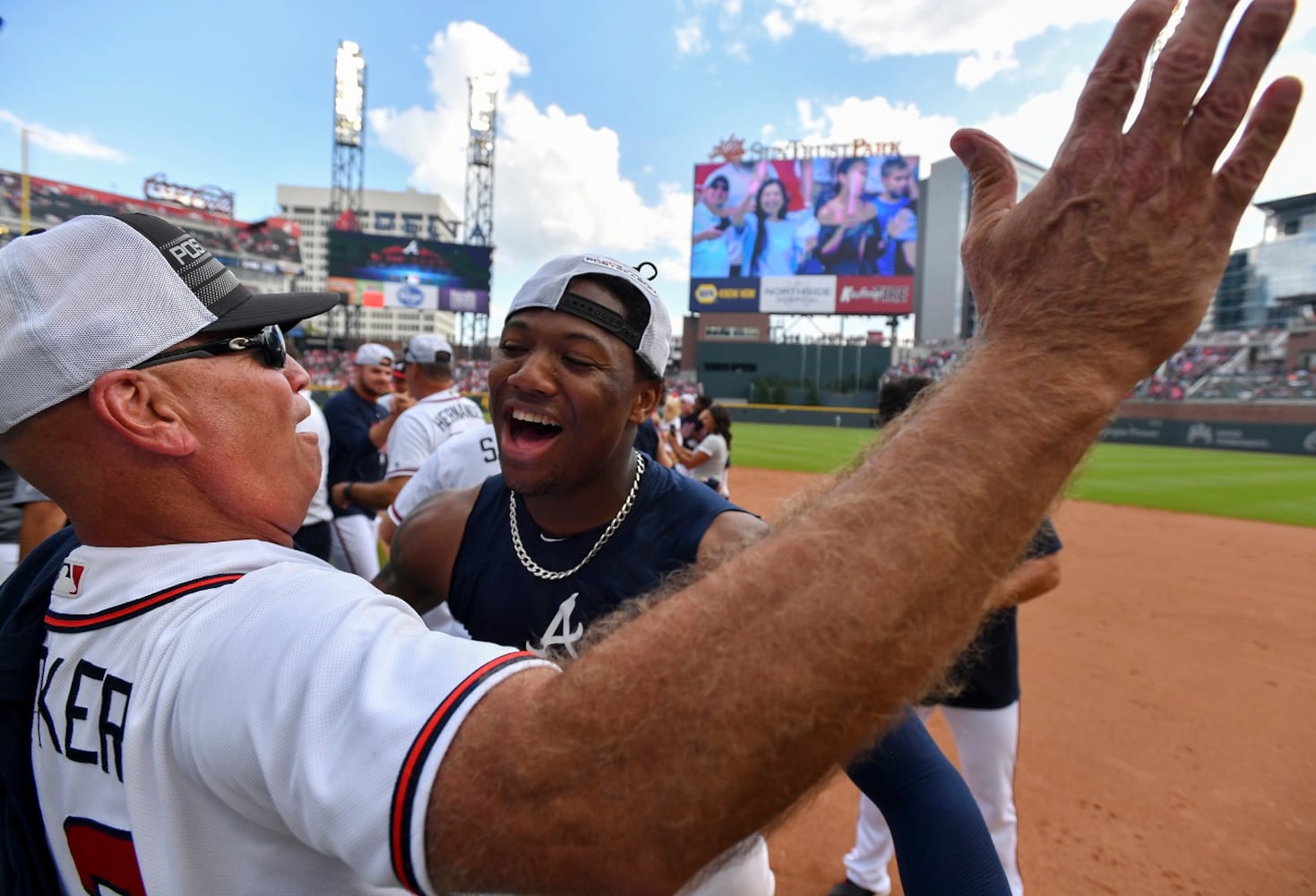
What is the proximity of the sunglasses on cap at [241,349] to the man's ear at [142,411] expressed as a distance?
3 cm

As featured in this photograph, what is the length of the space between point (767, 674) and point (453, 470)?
338 cm

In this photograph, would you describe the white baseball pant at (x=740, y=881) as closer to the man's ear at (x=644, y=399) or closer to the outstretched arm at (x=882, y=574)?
the outstretched arm at (x=882, y=574)

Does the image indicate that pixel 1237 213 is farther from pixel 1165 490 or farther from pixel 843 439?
pixel 843 439

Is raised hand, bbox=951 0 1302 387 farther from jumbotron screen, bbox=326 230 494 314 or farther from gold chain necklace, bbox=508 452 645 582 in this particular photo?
jumbotron screen, bbox=326 230 494 314

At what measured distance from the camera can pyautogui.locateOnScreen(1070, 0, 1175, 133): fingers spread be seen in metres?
0.81

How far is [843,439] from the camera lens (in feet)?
97.1

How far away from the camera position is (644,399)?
2.30m

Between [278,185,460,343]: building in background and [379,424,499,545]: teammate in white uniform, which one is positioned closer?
[379,424,499,545]: teammate in white uniform

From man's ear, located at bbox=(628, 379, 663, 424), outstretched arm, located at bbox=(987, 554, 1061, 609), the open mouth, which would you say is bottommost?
outstretched arm, located at bbox=(987, 554, 1061, 609)

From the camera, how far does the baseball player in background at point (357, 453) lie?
5.75 metres

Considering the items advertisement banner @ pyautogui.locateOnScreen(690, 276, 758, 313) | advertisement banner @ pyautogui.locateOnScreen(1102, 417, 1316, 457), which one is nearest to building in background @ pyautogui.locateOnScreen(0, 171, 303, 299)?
advertisement banner @ pyautogui.locateOnScreen(690, 276, 758, 313)

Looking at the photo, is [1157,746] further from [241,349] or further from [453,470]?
[241,349]

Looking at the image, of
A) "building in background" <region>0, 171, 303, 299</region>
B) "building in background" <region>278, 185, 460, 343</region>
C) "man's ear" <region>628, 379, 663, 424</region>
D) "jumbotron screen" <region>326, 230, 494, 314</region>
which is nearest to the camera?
"man's ear" <region>628, 379, 663, 424</region>

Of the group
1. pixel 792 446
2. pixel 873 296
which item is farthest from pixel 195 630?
pixel 873 296
